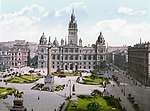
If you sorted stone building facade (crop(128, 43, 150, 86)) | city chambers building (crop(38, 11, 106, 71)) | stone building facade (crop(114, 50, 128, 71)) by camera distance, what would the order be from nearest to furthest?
stone building facade (crop(128, 43, 150, 86)) < stone building facade (crop(114, 50, 128, 71)) < city chambers building (crop(38, 11, 106, 71))

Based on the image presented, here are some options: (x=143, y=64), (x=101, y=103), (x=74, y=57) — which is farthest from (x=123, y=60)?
(x=101, y=103)

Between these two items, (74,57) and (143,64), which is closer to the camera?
(143,64)

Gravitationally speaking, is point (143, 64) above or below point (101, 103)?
above

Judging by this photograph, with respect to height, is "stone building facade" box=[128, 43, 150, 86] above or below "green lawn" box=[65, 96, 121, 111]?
above

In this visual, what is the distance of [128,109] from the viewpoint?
26.3 meters

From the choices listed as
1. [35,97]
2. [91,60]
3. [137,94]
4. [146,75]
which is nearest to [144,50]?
[146,75]

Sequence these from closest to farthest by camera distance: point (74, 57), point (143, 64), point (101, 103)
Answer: point (101, 103) < point (143, 64) < point (74, 57)

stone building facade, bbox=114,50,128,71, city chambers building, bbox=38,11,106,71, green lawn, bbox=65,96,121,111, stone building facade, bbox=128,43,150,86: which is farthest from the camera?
city chambers building, bbox=38,11,106,71

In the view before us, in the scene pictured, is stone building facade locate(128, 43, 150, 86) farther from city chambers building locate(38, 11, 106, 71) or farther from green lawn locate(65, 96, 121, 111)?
city chambers building locate(38, 11, 106, 71)

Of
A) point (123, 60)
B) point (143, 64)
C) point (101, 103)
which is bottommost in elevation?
point (101, 103)

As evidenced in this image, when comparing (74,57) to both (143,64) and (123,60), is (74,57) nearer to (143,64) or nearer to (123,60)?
(123,60)

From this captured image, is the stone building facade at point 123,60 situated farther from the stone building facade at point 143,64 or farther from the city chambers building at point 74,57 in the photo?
the stone building facade at point 143,64

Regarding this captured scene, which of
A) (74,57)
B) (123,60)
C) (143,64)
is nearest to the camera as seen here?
(143,64)

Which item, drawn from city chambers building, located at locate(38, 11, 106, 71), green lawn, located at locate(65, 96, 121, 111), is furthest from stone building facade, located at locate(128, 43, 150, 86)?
city chambers building, located at locate(38, 11, 106, 71)
